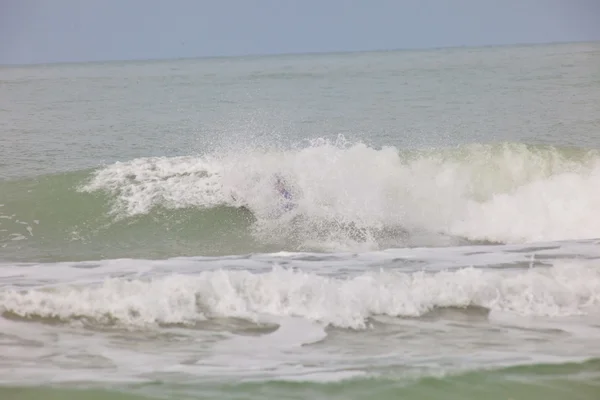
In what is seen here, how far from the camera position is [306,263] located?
9258 millimetres

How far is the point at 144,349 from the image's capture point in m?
6.25

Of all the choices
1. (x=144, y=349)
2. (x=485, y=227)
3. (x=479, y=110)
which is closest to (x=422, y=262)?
(x=485, y=227)

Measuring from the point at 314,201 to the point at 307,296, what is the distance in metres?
5.12

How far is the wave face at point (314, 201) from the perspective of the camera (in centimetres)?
1161

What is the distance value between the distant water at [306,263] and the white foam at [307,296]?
0.02 meters

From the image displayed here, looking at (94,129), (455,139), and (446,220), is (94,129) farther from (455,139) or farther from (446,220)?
(446,220)

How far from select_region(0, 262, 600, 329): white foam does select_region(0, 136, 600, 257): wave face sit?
2.90 meters

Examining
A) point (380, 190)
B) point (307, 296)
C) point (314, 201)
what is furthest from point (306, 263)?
point (380, 190)

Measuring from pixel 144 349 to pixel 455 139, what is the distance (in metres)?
14.7

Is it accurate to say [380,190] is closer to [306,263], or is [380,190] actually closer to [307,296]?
[306,263]

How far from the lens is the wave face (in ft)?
38.1

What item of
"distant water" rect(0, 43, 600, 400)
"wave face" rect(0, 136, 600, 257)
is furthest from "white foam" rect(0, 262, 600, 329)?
"wave face" rect(0, 136, 600, 257)

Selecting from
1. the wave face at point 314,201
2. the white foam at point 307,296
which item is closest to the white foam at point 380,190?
the wave face at point 314,201

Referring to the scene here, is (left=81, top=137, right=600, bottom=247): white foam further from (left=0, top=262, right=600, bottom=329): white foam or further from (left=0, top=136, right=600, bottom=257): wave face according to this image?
(left=0, top=262, right=600, bottom=329): white foam
